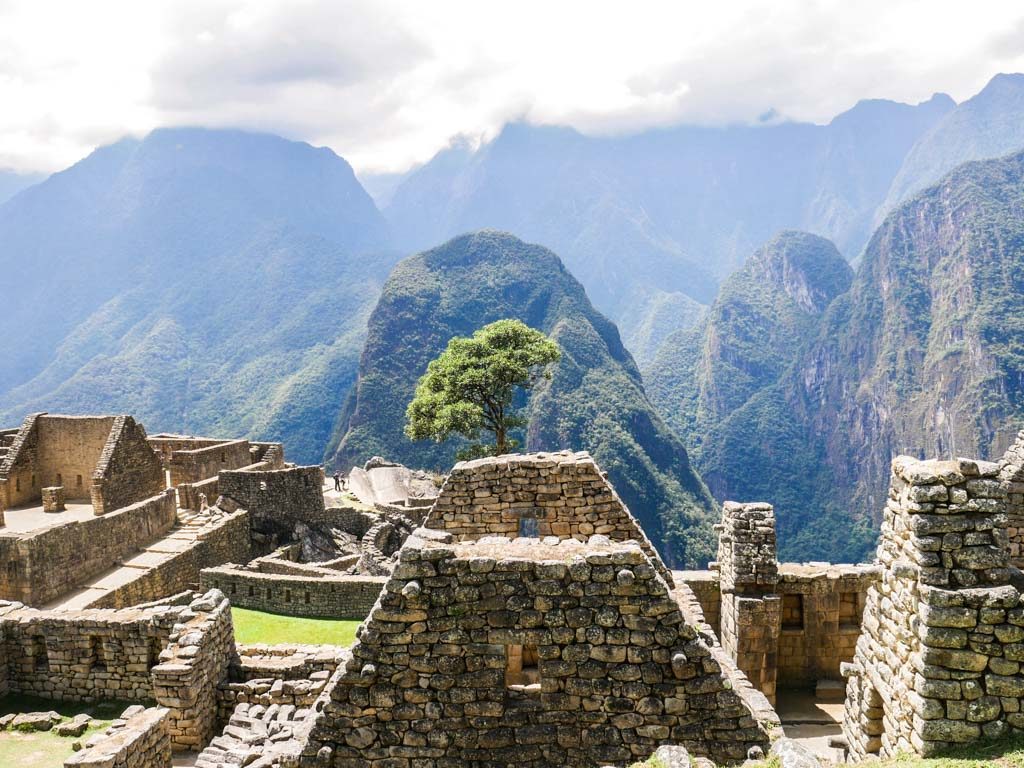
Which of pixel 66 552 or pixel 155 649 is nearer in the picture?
pixel 155 649

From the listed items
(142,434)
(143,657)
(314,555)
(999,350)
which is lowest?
(314,555)

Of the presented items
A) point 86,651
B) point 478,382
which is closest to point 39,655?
point 86,651

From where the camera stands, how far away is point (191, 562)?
17328 millimetres

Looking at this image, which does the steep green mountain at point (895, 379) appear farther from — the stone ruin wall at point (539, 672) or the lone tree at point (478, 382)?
the stone ruin wall at point (539, 672)

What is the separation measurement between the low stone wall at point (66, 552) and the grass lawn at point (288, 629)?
3.23 metres

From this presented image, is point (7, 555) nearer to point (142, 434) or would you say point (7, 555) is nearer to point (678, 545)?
point (142, 434)

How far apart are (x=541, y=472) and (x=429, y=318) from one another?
103246 millimetres

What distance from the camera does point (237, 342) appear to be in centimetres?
16900

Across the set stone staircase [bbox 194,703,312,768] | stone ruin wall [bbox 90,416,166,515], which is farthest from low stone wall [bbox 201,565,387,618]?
stone staircase [bbox 194,703,312,768]

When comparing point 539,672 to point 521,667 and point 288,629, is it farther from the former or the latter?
point 288,629

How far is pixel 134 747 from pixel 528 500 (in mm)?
4553

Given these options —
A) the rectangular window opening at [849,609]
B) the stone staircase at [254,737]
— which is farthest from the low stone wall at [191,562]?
the rectangular window opening at [849,609]

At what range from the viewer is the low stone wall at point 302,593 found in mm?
16031

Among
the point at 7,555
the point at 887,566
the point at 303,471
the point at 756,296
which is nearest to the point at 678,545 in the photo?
the point at 303,471
